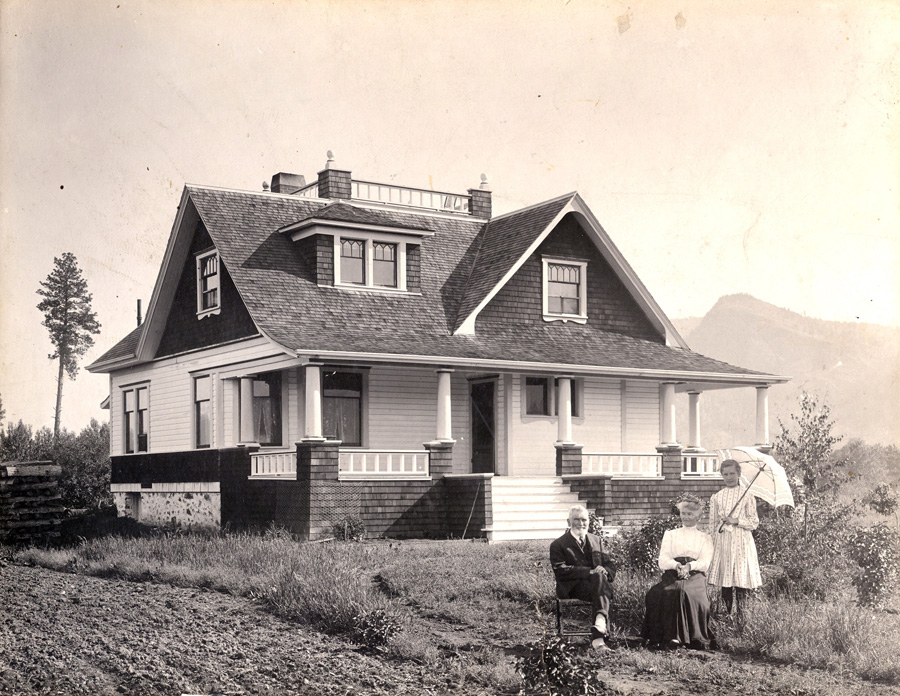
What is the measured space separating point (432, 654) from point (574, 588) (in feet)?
5.25

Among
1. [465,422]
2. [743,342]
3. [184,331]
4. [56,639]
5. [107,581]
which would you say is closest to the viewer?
[56,639]

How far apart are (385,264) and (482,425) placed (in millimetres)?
4051

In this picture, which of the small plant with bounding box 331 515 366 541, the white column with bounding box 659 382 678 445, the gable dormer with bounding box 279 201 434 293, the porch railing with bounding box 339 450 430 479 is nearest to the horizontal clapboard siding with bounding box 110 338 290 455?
the gable dormer with bounding box 279 201 434 293

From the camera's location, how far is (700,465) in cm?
2667

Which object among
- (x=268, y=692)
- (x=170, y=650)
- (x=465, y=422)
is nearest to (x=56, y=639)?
(x=170, y=650)

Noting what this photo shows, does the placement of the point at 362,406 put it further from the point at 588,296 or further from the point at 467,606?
the point at 467,606

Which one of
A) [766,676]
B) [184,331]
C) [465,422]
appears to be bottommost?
[766,676]

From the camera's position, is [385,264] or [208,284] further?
[208,284]

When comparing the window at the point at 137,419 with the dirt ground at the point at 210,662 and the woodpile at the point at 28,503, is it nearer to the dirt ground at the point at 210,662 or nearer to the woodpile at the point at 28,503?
the woodpile at the point at 28,503

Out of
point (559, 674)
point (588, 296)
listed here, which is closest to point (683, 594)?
point (559, 674)

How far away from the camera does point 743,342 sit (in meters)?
128

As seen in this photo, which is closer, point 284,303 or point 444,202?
point 284,303

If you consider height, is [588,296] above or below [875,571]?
above

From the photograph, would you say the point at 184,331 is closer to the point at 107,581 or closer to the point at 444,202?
the point at 444,202
